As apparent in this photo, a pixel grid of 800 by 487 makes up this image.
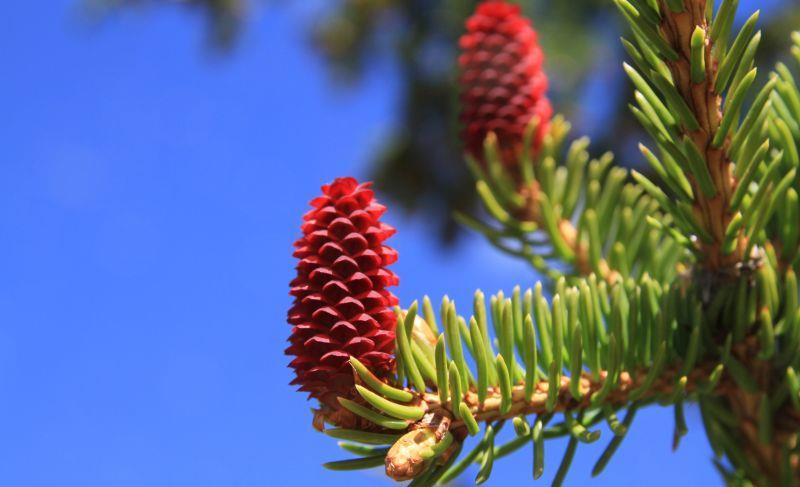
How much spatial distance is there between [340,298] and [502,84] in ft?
1.06

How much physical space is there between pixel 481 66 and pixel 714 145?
287mm

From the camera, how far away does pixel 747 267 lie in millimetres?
502

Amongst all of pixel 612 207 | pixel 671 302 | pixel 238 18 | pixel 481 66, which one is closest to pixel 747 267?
pixel 671 302

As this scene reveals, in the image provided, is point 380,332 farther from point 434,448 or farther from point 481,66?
point 481,66

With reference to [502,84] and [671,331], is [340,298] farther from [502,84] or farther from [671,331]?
[502,84]

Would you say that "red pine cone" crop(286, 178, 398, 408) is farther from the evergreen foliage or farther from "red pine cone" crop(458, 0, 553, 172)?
"red pine cone" crop(458, 0, 553, 172)

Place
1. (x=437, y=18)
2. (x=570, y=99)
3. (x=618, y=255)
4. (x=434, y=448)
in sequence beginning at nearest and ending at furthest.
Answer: (x=434, y=448) < (x=618, y=255) < (x=570, y=99) < (x=437, y=18)

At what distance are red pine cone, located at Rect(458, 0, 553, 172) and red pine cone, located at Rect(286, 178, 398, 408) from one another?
277mm

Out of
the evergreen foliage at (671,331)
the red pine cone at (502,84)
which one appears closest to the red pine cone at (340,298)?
the evergreen foliage at (671,331)

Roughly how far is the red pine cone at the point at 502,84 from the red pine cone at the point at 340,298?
277mm

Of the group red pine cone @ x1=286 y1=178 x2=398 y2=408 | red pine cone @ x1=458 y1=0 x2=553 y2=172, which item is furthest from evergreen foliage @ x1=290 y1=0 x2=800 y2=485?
red pine cone @ x1=458 y1=0 x2=553 y2=172

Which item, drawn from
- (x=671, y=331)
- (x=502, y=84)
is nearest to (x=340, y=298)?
(x=671, y=331)

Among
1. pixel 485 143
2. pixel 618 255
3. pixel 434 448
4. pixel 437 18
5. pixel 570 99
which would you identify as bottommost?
pixel 434 448

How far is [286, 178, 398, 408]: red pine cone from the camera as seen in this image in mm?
427
